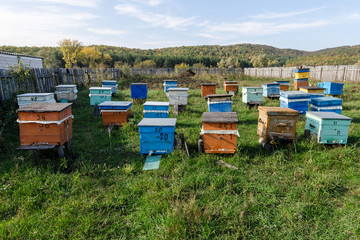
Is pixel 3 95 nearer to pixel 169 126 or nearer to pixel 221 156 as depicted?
pixel 169 126

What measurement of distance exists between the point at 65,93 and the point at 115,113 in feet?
16.5

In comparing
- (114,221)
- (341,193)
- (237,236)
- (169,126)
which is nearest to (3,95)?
(169,126)

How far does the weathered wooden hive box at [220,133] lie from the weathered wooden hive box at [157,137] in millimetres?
773

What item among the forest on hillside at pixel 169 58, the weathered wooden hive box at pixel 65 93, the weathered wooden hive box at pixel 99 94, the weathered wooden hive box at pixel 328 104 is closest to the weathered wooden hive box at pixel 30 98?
the weathered wooden hive box at pixel 99 94

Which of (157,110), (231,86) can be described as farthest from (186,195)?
(231,86)

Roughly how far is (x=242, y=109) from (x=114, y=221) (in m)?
8.27

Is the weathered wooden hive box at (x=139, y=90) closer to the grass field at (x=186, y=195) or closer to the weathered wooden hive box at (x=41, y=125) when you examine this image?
the grass field at (x=186, y=195)

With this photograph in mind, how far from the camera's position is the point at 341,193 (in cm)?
371

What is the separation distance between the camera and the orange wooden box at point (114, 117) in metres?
6.99

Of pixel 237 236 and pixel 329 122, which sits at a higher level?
pixel 329 122

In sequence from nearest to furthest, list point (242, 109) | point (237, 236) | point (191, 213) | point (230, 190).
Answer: point (237, 236) < point (191, 213) < point (230, 190) < point (242, 109)

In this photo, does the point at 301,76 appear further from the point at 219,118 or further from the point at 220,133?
the point at 220,133

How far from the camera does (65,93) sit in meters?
10.4

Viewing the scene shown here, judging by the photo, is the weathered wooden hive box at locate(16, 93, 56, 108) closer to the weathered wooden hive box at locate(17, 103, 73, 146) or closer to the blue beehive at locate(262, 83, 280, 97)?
the weathered wooden hive box at locate(17, 103, 73, 146)
